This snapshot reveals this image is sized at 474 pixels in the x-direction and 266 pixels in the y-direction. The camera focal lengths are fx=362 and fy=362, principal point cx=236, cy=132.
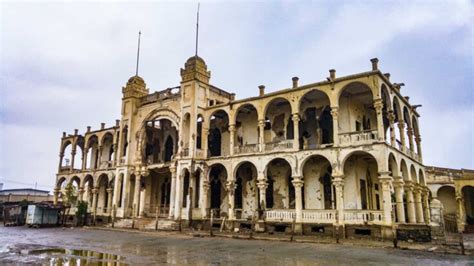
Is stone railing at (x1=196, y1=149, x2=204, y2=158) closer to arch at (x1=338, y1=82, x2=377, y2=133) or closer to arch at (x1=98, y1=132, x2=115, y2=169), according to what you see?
arch at (x1=338, y1=82, x2=377, y2=133)

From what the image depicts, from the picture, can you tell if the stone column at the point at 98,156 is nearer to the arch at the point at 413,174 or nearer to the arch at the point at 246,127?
the arch at the point at 246,127

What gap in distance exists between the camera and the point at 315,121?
25.5 m

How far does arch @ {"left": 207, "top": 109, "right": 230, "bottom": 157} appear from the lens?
29578 mm

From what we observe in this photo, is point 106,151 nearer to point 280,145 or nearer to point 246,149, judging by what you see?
point 246,149

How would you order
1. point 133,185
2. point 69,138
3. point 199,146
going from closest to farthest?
point 199,146
point 133,185
point 69,138

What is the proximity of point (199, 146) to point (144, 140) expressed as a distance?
5882 millimetres

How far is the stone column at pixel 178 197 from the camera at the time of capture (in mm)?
26609

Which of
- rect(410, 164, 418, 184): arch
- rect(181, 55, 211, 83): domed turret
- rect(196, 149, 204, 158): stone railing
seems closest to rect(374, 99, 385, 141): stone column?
rect(410, 164, 418, 184): arch

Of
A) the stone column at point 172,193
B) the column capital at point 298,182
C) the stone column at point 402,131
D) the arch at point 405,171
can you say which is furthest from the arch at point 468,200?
the stone column at point 172,193

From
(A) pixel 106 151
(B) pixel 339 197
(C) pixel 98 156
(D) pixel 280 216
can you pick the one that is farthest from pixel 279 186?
(C) pixel 98 156

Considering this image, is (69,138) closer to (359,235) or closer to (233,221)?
(233,221)

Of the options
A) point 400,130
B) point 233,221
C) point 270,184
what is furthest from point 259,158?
point 400,130

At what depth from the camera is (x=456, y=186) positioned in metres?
30.1

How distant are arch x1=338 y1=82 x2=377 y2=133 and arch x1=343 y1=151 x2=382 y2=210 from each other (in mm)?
2115
